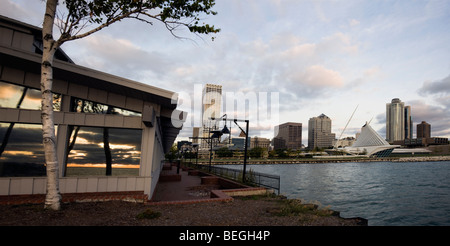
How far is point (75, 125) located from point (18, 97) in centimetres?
233

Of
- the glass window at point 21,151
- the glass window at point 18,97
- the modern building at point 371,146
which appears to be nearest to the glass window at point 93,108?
the glass window at point 18,97

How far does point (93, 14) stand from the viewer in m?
8.16

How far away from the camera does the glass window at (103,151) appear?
9.21 metres

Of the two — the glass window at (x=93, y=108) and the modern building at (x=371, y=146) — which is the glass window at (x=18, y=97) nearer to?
the glass window at (x=93, y=108)

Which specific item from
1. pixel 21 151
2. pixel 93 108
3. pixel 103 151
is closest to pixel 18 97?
pixel 21 151

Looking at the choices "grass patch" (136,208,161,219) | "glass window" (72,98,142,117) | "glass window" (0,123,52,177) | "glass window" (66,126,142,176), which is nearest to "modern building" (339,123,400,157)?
"glass window" (66,126,142,176)

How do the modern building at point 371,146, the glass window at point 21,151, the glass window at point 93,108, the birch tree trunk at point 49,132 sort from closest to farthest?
1. the birch tree trunk at point 49,132
2. the glass window at point 21,151
3. the glass window at point 93,108
4. the modern building at point 371,146

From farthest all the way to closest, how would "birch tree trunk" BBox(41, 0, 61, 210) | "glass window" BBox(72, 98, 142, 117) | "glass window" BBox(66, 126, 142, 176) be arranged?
1. "glass window" BBox(72, 98, 142, 117)
2. "glass window" BBox(66, 126, 142, 176)
3. "birch tree trunk" BBox(41, 0, 61, 210)

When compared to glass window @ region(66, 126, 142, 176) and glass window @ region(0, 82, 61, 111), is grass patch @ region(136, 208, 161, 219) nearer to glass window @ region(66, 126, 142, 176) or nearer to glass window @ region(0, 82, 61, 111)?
glass window @ region(66, 126, 142, 176)

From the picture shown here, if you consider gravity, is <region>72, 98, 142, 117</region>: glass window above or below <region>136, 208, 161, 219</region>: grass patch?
above

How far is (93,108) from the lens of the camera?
9695mm

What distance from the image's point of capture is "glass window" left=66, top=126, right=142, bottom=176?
30.2 ft

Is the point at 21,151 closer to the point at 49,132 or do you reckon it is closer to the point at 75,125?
the point at 75,125
